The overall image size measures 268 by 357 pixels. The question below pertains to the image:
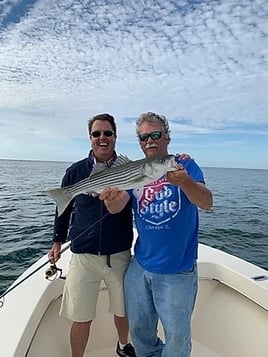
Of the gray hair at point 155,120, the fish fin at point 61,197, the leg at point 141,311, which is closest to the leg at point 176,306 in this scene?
the leg at point 141,311

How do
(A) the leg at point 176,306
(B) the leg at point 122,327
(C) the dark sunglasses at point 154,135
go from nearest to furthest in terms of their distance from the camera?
(A) the leg at point 176,306, (C) the dark sunglasses at point 154,135, (B) the leg at point 122,327

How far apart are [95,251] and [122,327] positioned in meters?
0.73

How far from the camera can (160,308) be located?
2.38 metres

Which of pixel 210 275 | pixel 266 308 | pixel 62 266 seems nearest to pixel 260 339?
pixel 266 308

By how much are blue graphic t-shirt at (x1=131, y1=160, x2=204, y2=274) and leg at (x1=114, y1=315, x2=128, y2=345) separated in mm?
707

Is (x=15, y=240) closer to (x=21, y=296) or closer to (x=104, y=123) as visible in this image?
(x=21, y=296)

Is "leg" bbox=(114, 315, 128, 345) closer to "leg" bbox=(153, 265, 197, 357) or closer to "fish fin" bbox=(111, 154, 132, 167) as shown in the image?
"leg" bbox=(153, 265, 197, 357)

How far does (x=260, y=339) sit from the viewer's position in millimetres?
3039

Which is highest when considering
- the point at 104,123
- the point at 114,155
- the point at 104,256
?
the point at 104,123

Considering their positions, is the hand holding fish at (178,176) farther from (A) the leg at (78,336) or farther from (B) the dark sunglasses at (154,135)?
(A) the leg at (78,336)

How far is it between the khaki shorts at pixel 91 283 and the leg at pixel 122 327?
117 mm

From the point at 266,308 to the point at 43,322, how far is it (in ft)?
6.16

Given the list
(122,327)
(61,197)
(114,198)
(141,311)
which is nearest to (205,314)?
(122,327)

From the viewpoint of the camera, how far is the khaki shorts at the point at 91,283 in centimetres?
274
